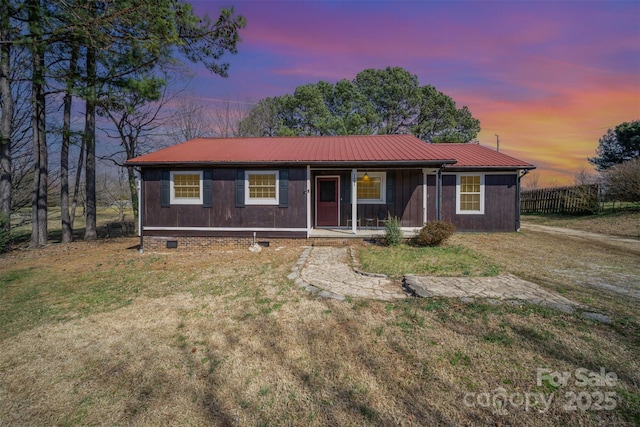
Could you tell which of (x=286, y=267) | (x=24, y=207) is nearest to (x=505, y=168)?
(x=286, y=267)

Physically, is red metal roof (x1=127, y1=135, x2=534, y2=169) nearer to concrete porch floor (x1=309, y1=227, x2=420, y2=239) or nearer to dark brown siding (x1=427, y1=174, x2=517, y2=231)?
dark brown siding (x1=427, y1=174, x2=517, y2=231)

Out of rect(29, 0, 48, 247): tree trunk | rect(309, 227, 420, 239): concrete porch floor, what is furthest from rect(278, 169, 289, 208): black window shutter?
rect(29, 0, 48, 247): tree trunk

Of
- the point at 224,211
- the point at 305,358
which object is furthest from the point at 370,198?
the point at 305,358

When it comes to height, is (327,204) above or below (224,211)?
above

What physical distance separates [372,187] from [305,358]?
27.7ft

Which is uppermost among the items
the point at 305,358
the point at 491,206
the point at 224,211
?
the point at 491,206

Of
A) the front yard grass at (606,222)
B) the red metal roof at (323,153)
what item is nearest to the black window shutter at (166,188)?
the red metal roof at (323,153)

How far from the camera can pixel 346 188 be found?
1065 centimetres

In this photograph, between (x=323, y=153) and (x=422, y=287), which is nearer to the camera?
(x=422, y=287)

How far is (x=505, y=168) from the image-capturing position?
1115cm

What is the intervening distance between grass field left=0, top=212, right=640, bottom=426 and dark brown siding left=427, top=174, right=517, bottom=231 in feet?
21.0

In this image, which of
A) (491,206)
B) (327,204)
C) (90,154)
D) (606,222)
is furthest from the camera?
(606,222)

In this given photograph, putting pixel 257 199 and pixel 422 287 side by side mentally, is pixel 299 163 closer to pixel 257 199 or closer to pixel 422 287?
pixel 257 199

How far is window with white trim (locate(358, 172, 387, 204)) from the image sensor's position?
1050 centimetres
